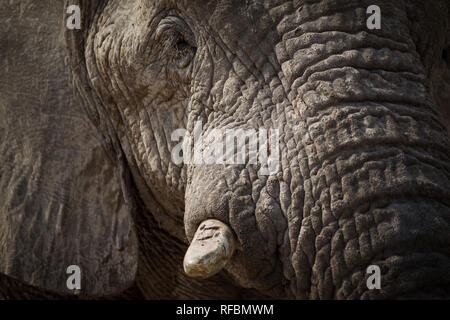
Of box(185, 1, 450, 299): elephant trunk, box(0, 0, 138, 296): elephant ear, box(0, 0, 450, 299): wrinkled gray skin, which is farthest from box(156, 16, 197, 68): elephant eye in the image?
box(0, 0, 138, 296): elephant ear

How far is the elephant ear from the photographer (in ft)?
7.13

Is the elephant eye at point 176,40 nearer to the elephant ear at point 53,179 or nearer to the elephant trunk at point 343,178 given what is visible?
the elephant trunk at point 343,178

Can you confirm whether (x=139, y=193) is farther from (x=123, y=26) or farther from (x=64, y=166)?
→ (x=123, y=26)

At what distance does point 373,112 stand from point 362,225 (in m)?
0.28

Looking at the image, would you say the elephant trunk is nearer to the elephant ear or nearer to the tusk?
the tusk

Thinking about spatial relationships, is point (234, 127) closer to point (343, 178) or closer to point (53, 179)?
point (343, 178)

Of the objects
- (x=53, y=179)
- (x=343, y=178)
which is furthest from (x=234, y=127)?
(x=53, y=179)

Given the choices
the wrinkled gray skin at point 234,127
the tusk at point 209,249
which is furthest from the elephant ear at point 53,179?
the tusk at point 209,249

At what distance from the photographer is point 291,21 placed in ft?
5.60

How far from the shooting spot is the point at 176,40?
191 cm

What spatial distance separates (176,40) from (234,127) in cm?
39

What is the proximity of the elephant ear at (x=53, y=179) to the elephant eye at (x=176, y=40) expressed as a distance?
1.50 ft

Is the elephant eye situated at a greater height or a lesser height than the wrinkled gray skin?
greater
